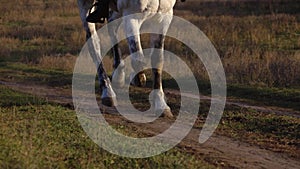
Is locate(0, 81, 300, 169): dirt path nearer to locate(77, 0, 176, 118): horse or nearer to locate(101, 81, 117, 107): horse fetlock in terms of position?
locate(77, 0, 176, 118): horse

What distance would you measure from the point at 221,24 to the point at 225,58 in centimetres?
1027

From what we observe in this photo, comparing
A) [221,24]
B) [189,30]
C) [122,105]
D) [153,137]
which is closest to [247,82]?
[122,105]

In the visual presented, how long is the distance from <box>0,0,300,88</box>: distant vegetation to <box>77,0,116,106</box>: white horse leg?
4.33 metres

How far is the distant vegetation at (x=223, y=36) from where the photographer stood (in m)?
14.9

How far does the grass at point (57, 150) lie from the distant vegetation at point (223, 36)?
702 cm

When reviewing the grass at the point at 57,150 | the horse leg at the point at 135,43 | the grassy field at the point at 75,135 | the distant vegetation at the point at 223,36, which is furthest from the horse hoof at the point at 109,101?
the distant vegetation at the point at 223,36

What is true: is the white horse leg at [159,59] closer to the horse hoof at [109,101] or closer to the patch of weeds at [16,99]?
the horse hoof at [109,101]

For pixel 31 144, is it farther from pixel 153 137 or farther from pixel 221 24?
pixel 221 24

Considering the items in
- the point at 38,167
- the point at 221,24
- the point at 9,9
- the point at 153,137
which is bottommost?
the point at 9,9

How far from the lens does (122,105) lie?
10227 mm

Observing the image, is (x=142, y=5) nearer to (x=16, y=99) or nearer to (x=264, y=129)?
(x=264, y=129)

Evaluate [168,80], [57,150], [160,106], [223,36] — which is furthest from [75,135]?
[223,36]

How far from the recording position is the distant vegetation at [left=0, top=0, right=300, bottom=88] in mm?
14883

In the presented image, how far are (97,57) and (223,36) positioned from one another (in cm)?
1343
